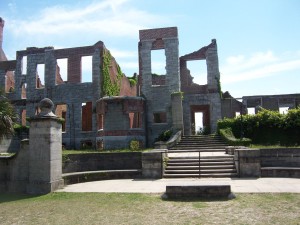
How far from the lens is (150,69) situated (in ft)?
90.8

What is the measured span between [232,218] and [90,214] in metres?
2.88

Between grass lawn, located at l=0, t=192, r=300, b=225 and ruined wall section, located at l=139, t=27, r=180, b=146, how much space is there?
60.8ft

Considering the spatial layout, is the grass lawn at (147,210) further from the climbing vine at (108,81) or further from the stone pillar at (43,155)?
the climbing vine at (108,81)

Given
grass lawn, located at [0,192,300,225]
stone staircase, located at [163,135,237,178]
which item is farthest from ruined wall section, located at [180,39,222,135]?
grass lawn, located at [0,192,300,225]

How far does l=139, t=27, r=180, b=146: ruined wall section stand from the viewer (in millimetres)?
26688

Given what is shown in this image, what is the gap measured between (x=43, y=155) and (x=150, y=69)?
19.5 meters

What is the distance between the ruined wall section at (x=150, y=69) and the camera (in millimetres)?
26688

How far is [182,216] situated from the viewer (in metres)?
6.00

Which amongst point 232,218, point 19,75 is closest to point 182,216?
point 232,218

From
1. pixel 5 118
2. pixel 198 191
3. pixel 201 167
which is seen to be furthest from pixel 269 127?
pixel 5 118

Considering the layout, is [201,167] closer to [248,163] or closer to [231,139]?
[248,163]

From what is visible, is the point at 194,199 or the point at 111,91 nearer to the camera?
the point at 194,199

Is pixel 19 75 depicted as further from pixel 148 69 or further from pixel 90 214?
→ pixel 90 214

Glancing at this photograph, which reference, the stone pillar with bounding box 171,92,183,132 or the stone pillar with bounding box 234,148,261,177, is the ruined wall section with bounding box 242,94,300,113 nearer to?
the stone pillar with bounding box 171,92,183,132
